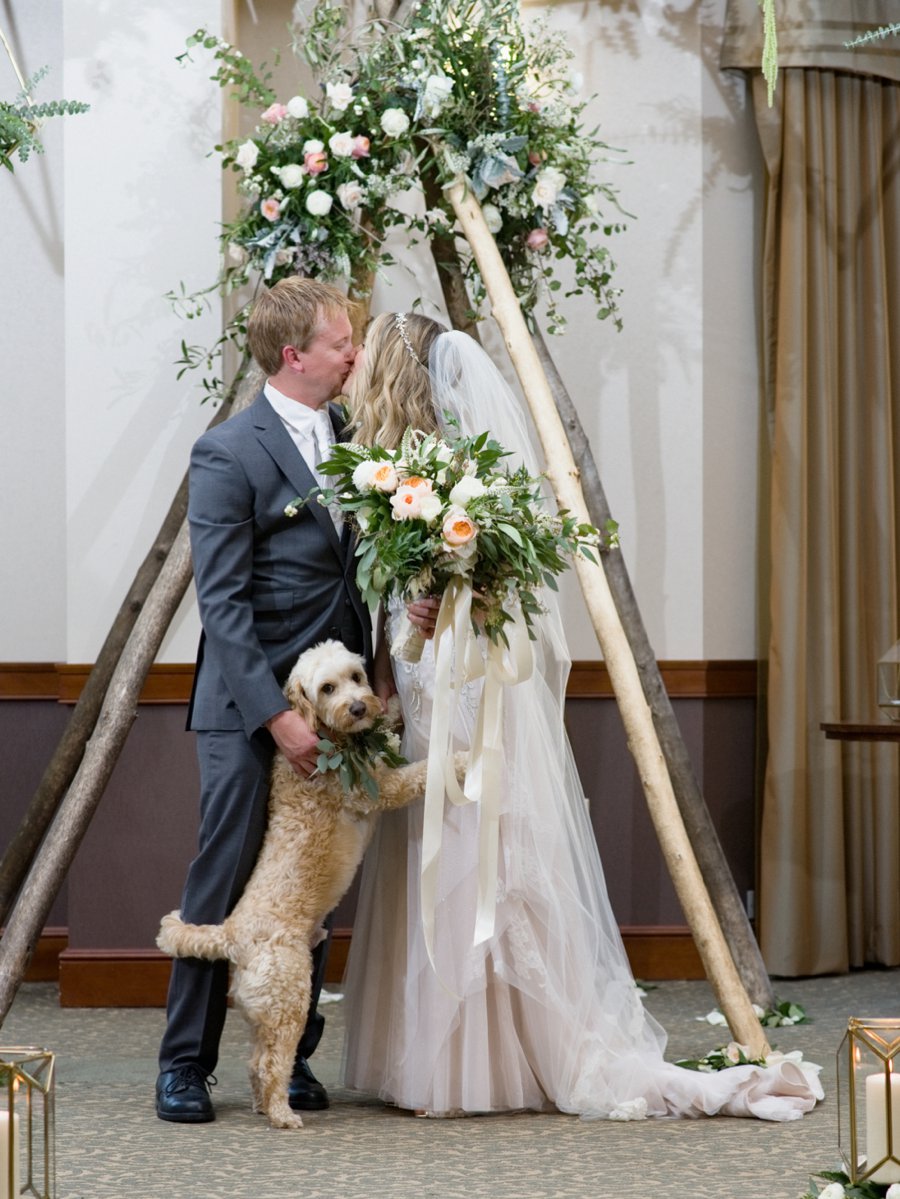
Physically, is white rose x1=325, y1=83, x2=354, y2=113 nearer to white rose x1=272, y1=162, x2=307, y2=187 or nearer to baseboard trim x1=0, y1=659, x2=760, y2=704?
white rose x1=272, y1=162, x2=307, y2=187

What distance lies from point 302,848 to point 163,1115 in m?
0.65

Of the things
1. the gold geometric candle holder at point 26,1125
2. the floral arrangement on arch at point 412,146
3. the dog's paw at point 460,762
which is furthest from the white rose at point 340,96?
the gold geometric candle holder at point 26,1125

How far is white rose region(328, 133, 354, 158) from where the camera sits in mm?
3984

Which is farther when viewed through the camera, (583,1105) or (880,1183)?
(583,1105)

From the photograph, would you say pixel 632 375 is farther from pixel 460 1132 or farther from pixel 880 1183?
pixel 880 1183

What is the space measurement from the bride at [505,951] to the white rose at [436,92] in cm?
92

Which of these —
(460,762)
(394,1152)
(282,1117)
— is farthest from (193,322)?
(394,1152)

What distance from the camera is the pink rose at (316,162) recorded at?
4.01 m

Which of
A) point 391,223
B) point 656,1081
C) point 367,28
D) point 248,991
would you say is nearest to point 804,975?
point 656,1081

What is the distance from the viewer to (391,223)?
4191 mm

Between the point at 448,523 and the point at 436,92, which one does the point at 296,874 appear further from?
the point at 436,92

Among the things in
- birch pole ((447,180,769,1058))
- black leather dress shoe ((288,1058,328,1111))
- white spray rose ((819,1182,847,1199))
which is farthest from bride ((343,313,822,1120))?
white spray rose ((819,1182,847,1199))

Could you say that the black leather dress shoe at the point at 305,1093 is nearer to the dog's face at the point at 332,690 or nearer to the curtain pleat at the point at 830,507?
the dog's face at the point at 332,690

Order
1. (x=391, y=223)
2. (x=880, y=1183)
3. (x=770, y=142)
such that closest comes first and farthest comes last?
(x=880, y=1183) → (x=391, y=223) → (x=770, y=142)
